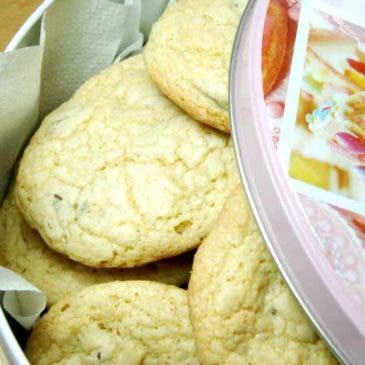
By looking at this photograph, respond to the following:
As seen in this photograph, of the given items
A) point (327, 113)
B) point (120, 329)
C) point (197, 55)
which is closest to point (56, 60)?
point (197, 55)

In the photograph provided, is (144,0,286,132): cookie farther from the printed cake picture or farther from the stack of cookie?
the printed cake picture

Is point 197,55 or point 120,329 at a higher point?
point 197,55

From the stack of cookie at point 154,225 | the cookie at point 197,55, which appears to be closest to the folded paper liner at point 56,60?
the stack of cookie at point 154,225

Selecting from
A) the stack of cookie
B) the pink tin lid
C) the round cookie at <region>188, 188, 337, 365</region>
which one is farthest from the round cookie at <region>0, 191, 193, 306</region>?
the pink tin lid

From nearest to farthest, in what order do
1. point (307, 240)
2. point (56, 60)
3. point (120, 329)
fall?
point (307, 240) → point (120, 329) → point (56, 60)

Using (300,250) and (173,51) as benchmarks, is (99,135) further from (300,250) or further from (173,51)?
(300,250)

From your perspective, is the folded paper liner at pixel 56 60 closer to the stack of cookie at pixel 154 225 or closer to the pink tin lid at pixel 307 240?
the stack of cookie at pixel 154 225

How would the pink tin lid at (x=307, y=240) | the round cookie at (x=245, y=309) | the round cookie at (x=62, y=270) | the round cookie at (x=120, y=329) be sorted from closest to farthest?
the pink tin lid at (x=307, y=240)
the round cookie at (x=245, y=309)
the round cookie at (x=120, y=329)
the round cookie at (x=62, y=270)

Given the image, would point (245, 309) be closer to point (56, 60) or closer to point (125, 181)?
point (125, 181)
